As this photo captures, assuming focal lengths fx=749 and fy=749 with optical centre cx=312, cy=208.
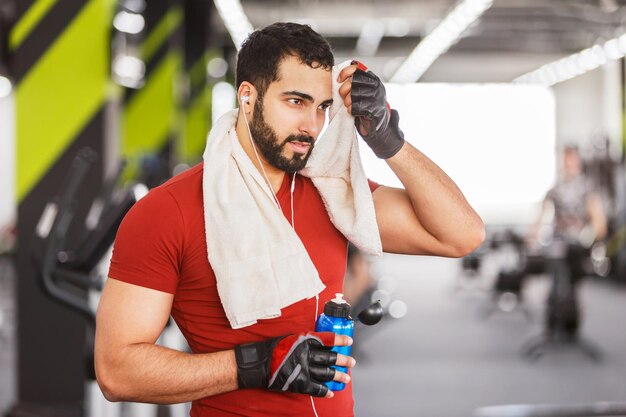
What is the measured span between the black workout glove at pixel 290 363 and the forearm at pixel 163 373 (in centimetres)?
3

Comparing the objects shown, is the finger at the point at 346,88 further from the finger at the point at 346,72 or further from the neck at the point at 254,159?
the neck at the point at 254,159

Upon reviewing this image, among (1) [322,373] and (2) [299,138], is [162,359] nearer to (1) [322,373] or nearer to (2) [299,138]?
(1) [322,373]

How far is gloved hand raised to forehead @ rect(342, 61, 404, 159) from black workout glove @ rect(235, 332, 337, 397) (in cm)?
42

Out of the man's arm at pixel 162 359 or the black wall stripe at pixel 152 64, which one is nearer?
the man's arm at pixel 162 359

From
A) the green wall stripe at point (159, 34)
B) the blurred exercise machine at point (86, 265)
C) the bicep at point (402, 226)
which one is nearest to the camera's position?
the bicep at point (402, 226)

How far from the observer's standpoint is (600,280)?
34.4 feet

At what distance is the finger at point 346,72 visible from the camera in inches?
61.4

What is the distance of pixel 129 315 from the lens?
1.42 metres

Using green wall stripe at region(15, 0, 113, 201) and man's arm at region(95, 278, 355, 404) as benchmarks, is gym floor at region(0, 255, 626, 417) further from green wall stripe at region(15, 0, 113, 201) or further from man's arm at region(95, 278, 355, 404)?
man's arm at region(95, 278, 355, 404)

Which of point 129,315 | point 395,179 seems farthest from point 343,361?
point 395,179

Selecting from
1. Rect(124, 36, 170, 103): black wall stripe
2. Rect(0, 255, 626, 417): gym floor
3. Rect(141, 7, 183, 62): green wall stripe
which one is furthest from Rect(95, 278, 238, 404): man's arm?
Rect(141, 7, 183, 62): green wall stripe

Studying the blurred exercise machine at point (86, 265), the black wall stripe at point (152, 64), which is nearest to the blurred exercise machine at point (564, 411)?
the blurred exercise machine at point (86, 265)

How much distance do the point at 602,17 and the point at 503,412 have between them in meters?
9.58

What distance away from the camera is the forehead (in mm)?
1539
